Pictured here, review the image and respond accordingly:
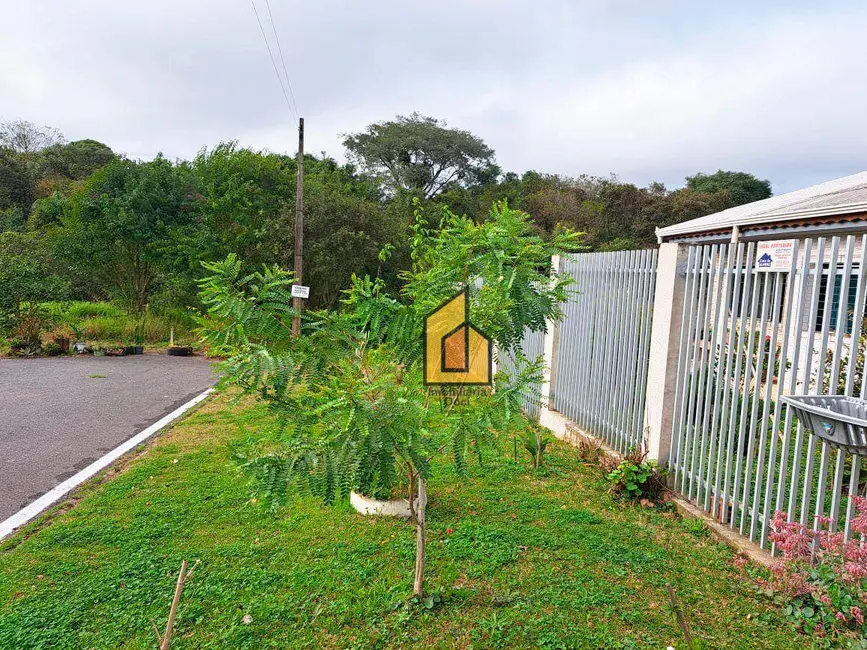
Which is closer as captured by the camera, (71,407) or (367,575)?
(367,575)

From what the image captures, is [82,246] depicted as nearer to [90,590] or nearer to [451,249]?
[90,590]

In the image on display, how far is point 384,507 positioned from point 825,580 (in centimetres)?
284

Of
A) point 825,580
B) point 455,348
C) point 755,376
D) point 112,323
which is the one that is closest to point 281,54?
point 112,323

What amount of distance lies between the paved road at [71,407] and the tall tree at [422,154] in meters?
25.5

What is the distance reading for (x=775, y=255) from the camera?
3.50 meters

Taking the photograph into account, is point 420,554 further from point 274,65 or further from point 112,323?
point 112,323

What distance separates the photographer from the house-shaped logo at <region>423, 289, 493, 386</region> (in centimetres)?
288

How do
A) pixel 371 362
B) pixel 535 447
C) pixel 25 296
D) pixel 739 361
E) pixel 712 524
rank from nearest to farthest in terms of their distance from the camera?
pixel 371 362, pixel 739 361, pixel 712 524, pixel 535 447, pixel 25 296

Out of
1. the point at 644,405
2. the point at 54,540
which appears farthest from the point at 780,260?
the point at 54,540

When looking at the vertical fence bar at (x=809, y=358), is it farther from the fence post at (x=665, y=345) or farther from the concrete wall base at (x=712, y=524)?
the fence post at (x=665, y=345)

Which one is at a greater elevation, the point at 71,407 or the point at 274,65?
the point at 274,65

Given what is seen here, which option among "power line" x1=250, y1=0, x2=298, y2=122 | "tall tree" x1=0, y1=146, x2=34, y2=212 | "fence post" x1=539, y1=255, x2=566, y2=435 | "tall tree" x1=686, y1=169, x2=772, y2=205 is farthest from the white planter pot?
"tall tree" x1=686, y1=169, x2=772, y2=205

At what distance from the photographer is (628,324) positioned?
5496mm

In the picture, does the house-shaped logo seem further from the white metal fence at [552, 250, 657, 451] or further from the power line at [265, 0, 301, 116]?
the power line at [265, 0, 301, 116]
